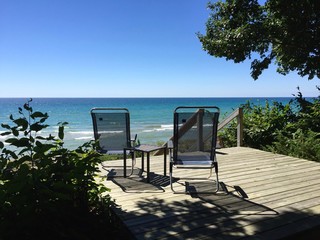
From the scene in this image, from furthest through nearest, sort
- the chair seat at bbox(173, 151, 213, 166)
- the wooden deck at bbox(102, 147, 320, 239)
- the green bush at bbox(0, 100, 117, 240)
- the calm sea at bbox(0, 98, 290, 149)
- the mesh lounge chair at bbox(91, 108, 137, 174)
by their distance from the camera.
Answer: the calm sea at bbox(0, 98, 290, 149) < the mesh lounge chair at bbox(91, 108, 137, 174) < the chair seat at bbox(173, 151, 213, 166) < the wooden deck at bbox(102, 147, 320, 239) < the green bush at bbox(0, 100, 117, 240)

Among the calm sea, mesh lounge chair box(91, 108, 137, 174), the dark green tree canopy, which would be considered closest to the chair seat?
mesh lounge chair box(91, 108, 137, 174)

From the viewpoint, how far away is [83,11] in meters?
8.32

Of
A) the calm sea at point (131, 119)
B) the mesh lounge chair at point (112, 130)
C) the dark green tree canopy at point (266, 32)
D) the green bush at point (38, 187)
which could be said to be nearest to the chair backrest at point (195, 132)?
the mesh lounge chair at point (112, 130)

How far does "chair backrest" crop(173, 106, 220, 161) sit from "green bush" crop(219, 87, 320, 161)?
2911 mm

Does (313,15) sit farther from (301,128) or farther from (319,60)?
(301,128)

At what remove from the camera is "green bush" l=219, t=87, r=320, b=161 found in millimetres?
6023

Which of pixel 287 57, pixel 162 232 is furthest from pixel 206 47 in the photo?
pixel 162 232

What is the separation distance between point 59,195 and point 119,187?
78.9 inches

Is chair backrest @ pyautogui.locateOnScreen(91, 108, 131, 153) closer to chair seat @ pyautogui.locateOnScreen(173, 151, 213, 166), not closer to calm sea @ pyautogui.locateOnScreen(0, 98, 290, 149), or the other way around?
calm sea @ pyautogui.locateOnScreen(0, 98, 290, 149)

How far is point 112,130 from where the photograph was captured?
4.32 metres

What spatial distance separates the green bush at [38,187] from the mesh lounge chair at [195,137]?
1615 millimetres

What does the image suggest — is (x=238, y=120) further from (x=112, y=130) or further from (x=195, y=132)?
(x=112, y=130)

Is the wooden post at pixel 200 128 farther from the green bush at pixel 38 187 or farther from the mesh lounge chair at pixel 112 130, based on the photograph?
the green bush at pixel 38 187

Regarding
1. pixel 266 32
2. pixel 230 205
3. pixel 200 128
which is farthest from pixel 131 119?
pixel 230 205
